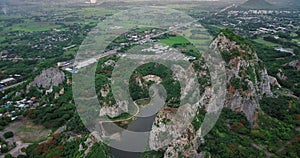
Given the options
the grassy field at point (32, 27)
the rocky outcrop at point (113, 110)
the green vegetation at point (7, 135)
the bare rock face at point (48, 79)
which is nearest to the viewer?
the green vegetation at point (7, 135)

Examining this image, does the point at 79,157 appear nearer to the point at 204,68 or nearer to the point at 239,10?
the point at 204,68

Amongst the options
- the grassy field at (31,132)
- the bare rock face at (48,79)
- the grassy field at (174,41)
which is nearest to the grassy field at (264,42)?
the grassy field at (174,41)

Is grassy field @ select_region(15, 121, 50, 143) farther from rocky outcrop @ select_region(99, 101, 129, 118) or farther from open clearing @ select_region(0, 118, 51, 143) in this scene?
rocky outcrop @ select_region(99, 101, 129, 118)

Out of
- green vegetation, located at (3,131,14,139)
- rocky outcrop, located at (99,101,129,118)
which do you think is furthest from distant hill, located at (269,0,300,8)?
green vegetation, located at (3,131,14,139)

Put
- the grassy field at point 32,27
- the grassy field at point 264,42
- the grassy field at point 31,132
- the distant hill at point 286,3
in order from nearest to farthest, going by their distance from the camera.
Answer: the grassy field at point 31,132 < the grassy field at point 264,42 < the grassy field at point 32,27 < the distant hill at point 286,3

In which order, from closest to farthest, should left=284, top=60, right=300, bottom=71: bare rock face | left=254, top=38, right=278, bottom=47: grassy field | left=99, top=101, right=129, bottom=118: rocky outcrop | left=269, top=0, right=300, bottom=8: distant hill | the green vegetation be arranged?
the green vegetation < left=99, top=101, right=129, bottom=118: rocky outcrop < left=284, top=60, right=300, bottom=71: bare rock face < left=254, top=38, right=278, bottom=47: grassy field < left=269, top=0, right=300, bottom=8: distant hill

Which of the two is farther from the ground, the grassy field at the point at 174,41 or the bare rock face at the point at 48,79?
the grassy field at the point at 174,41

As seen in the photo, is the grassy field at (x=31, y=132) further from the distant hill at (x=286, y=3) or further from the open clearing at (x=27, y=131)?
the distant hill at (x=286, y=3)

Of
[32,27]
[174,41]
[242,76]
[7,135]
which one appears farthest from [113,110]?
[32,27]
